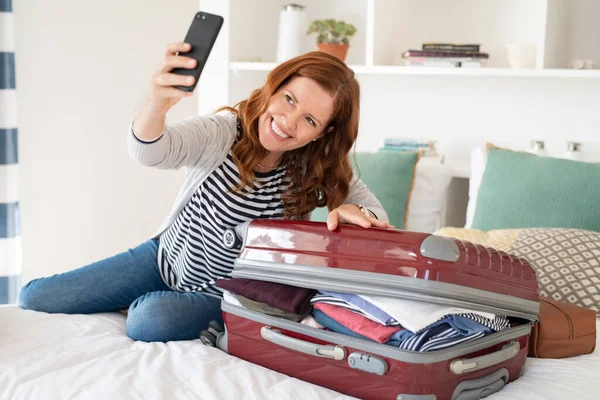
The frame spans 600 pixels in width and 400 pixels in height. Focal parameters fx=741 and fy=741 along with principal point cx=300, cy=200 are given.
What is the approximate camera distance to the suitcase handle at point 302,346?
1328 mm

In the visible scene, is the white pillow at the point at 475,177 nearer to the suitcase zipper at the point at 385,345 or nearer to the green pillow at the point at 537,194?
the green pillow at the point at 537,194

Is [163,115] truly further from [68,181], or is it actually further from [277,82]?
[68,181]

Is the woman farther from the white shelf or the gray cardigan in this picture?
the white shelf

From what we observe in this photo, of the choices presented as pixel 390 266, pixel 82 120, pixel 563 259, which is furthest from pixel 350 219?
pixel 82 120

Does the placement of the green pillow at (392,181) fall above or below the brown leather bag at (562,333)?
above

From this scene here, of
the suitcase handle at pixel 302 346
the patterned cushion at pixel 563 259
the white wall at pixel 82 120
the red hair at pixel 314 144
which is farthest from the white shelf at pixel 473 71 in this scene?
the suitcase handle at pixel 302 346

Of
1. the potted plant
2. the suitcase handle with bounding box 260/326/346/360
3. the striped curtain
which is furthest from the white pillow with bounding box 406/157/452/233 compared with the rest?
the striped curtain

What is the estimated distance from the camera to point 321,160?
1842 mm

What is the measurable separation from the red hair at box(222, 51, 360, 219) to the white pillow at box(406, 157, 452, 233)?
2.45 feet

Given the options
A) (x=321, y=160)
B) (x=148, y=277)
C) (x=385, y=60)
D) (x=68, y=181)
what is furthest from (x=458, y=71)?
(x=68, y=181)

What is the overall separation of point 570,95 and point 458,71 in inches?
17.0

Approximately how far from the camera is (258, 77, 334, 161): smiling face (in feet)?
5.55

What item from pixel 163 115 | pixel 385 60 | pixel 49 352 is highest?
pixel 385 60

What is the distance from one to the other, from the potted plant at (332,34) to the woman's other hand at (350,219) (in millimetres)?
1312
